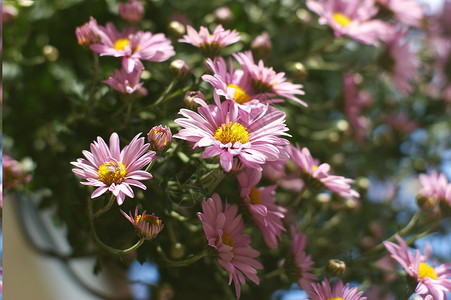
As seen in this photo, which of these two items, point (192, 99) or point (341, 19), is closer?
point (192, 99)

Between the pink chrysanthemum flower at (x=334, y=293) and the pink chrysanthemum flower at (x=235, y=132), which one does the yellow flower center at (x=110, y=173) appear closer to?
the pink chrysanthemum flower at (x=235, y=132)

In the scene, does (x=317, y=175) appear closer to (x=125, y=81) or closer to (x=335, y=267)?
(x=335, y=267)

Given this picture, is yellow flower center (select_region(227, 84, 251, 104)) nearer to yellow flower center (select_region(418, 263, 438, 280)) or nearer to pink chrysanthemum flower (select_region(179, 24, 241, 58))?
pink chrysanthemum flower (select_region(179, 24, 241, 58))

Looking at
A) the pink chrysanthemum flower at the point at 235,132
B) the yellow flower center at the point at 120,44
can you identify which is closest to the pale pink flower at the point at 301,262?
the pink chrysanthemum flower at the point at 235,132

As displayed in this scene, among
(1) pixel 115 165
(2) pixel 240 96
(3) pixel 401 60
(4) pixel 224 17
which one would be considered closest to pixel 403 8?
(3) pixel 401 60

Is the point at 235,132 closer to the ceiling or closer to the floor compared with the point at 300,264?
closer to the ceiling
